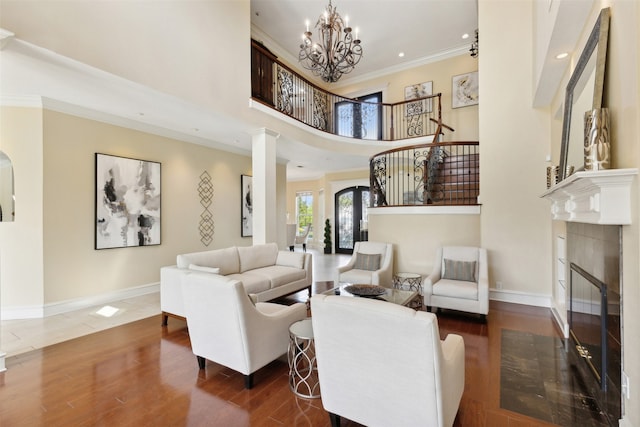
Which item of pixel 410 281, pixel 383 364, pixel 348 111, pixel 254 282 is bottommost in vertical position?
pixel 410 281

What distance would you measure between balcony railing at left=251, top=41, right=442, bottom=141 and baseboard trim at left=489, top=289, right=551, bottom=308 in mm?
4048

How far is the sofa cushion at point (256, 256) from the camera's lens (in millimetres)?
4727

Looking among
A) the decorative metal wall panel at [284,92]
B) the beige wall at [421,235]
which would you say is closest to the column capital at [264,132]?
the decorative metal wall panel at [284,92]

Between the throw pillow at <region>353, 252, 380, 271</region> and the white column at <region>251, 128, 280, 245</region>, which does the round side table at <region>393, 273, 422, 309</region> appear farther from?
the white column at <region>251, 128, 280, 245</region>

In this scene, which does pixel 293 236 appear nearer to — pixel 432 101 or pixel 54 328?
pixel 432 101

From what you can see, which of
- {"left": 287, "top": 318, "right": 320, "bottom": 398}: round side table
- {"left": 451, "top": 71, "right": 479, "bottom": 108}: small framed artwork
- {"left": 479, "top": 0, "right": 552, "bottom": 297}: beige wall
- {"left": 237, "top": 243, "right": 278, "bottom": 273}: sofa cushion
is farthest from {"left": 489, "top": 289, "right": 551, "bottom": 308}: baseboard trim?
{"left": 451, "top": 71, "right": 479, "bottom": 108}: small framed artwork

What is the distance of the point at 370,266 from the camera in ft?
17.1

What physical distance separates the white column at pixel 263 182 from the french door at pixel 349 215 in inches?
204

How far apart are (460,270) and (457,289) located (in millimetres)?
542

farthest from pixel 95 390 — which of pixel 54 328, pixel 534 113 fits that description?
pixel 534 113

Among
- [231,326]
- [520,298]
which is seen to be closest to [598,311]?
[520,298]

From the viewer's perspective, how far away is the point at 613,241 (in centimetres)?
197

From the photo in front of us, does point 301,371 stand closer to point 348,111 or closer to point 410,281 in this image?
point 410,281

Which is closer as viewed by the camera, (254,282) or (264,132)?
(254,282)
